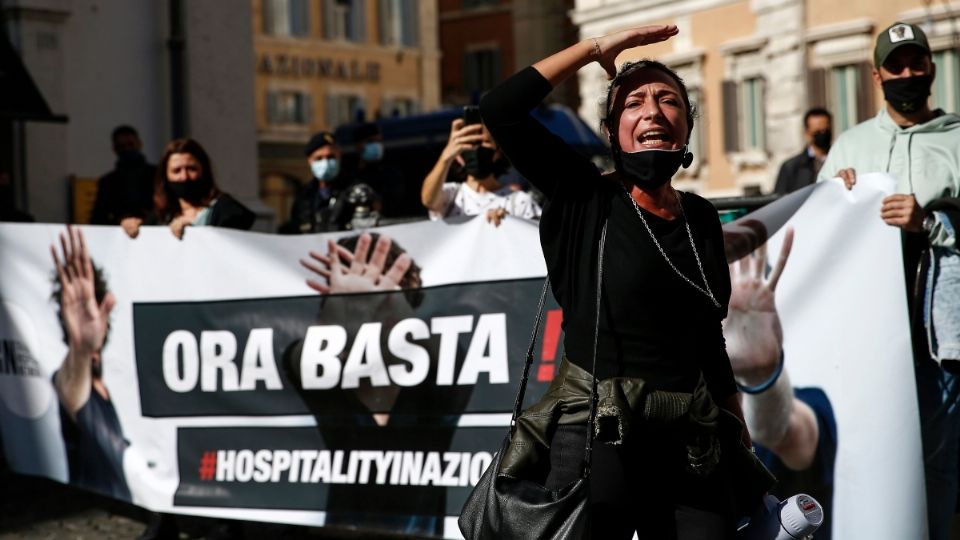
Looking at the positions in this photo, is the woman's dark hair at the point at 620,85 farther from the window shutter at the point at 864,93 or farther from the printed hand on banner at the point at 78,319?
the window shutter at the point at 864,93

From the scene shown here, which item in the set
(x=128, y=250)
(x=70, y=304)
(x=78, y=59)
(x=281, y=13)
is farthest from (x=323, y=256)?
(x=281, y=13)

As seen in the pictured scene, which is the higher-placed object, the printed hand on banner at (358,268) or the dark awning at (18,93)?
the dark awning at (18,93)

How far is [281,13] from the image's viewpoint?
5384 centimetres

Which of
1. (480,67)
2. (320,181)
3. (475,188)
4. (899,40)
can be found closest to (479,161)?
(475,188)

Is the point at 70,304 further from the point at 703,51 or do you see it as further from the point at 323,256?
the point at 703,51

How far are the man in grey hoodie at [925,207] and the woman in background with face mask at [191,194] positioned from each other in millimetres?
3135

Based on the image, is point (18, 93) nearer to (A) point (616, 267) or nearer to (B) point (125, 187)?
(B) point (125, 187)

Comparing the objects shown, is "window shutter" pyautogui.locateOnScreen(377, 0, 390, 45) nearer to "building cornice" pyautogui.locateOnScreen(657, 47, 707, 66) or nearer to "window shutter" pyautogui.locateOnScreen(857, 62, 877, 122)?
"building cornice" pyautogui.locateOnScreen(657, 47, 707, 66)

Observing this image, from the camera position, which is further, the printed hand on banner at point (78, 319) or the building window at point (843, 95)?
the building window at point (843, 95)

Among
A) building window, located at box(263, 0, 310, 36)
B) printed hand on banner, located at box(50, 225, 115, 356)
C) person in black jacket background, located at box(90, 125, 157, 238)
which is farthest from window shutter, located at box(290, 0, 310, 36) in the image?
printed hand on banner, located at box(50, 225, 115, 356)

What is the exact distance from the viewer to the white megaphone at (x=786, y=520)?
13.4 feet

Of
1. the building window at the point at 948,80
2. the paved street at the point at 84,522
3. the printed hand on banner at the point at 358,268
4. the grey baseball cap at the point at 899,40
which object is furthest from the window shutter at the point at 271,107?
the grey baseball cap at the point at 899,40

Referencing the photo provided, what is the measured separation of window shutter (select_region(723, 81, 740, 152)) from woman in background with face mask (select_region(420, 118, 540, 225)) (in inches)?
1235

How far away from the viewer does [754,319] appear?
6074 mm
